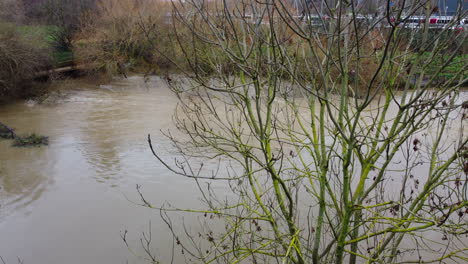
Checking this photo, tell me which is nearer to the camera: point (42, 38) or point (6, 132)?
point (6, 132)

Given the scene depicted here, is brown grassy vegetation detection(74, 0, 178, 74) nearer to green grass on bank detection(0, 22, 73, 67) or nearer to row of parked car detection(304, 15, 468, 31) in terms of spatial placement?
green grass on bank detection(0, 22, 73, 67)

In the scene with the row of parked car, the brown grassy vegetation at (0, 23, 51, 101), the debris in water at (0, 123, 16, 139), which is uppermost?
the row of parked car

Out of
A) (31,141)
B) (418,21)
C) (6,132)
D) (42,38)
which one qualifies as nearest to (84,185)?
(31,141)

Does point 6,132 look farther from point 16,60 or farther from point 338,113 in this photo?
point 338,113

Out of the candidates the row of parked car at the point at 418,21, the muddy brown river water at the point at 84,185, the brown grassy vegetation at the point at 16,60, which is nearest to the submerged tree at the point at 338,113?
the row of parked car at the point at 418,21

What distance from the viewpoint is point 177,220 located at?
27.0 ft

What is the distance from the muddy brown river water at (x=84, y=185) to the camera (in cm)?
762

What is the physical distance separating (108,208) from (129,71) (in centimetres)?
1271

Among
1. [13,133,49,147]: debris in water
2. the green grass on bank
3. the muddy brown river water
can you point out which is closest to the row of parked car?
the muddy brown river water

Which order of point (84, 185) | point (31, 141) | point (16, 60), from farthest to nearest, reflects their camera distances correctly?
1. point (16, 60)
2. point (31, 141)
3. point (84, 185)

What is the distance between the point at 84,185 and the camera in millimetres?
9789

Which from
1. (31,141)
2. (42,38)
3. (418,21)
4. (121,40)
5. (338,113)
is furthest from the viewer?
(121,40)

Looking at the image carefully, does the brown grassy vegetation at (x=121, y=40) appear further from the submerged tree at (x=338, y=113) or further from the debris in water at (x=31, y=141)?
the submerged tree at (x=338, y=113)

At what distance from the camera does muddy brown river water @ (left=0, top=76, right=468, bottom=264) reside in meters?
7.62
